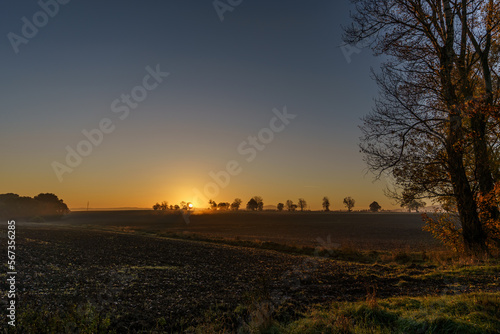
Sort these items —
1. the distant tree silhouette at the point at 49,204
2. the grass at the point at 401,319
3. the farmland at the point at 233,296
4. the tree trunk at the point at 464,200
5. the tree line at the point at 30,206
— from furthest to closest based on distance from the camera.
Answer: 1. the distant tree silhouette at the point at 49,204
2. the tree line at the point at 30,206
3. the tree trunk at the point at 464,200
4. the farmland at the point at 233,296
5. the grass at the point at 401,319

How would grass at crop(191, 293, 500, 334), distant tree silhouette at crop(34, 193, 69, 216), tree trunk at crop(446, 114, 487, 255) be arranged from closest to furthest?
grass at crop(191, 293, 500, 334) → tree trunk at crop(446, 114, 487, 255) → distant tree silhouette at crop(34, 193, 69, 216)

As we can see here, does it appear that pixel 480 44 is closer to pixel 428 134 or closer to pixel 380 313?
pixel 428 134

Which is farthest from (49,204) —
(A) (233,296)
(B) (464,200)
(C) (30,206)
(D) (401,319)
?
(D) (401,319)

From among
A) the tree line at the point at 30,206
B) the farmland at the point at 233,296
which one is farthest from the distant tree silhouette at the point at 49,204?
the farmland at the point at 233,296

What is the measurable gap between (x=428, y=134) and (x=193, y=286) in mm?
15648

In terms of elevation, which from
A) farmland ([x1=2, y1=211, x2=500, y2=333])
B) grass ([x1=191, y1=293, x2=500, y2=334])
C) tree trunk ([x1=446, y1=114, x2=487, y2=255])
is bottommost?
farmland ([x1=2, y1=211, x2=500, y2=333])

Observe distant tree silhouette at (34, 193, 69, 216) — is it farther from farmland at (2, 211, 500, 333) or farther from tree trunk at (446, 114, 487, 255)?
tree trunk at (446, 114, 487, 255)

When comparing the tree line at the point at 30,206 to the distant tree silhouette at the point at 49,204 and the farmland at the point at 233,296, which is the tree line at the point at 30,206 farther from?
the farmland at the point at 233,296

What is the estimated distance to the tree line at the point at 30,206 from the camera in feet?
493

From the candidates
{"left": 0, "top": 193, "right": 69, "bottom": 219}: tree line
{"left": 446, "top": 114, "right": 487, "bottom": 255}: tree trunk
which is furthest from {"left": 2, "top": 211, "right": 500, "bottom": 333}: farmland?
{"left": 0, "top": 193, "right": 69, "bottom": 219}: tree line

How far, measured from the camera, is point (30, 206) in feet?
520

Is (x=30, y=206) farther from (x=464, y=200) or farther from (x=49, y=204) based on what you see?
(x=464, y=200)

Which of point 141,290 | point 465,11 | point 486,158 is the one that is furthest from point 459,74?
point 141,290

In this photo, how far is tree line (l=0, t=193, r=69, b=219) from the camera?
150 m
